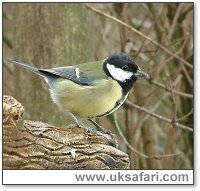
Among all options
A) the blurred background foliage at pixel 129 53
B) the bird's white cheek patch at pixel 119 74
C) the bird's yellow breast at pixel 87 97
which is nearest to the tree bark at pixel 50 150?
the bird's yellow breast at pixel 87 97

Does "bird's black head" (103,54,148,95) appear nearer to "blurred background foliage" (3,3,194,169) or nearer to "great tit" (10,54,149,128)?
"great tit" (10,54,149,128)

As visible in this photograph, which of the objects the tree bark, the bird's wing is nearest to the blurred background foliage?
the bird's wing

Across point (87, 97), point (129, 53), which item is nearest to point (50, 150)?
point (87, 97)

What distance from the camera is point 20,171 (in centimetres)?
195

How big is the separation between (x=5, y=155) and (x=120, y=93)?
529 millimetres

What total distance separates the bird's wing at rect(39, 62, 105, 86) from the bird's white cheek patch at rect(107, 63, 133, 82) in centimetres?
5

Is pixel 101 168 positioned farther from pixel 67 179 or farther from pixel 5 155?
pixel 5 155

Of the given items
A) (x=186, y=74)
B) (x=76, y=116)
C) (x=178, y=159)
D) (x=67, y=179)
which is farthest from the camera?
(x=178, y=159)

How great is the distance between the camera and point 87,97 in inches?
85.7

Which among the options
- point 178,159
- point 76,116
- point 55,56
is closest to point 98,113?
point 76,116

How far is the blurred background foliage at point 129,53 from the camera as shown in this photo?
8.58 feet

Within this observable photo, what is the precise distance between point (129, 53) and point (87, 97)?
2.42 feet

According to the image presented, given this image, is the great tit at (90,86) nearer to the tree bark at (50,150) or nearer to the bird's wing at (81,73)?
the bird's wing at (81,73)

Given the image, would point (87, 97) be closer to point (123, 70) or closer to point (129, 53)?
point (123, 70)
